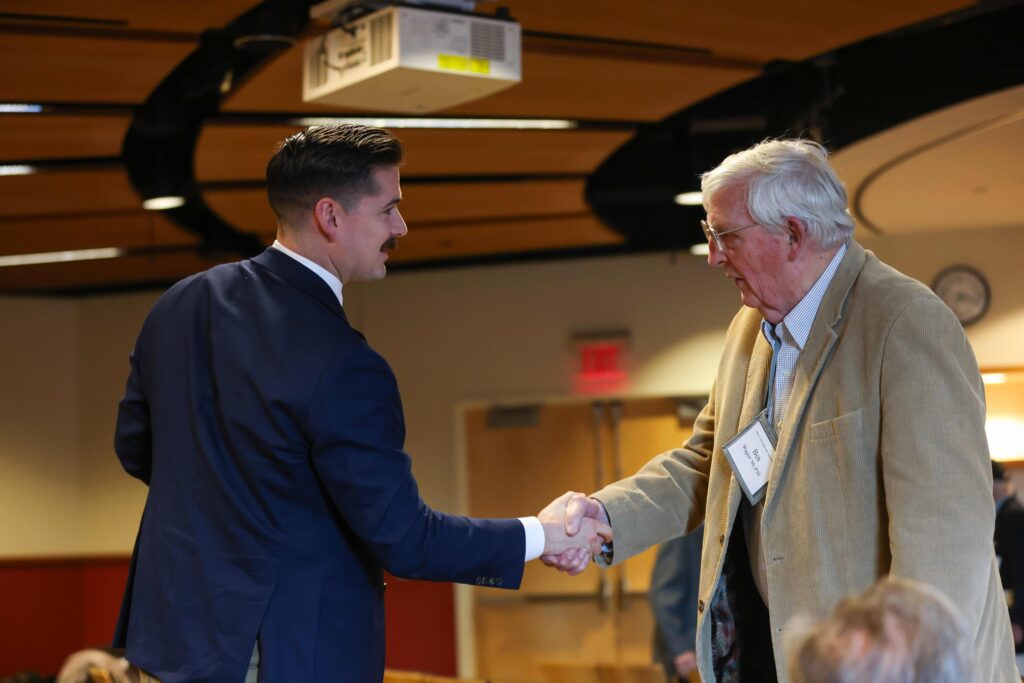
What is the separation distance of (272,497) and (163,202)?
4998 millimetres

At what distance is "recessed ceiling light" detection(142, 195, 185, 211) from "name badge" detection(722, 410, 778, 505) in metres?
4.87

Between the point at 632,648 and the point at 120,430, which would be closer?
the point at 120,430

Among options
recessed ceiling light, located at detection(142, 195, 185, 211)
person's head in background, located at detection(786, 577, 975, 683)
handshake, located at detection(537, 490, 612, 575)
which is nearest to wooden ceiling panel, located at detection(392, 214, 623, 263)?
recessed ceiling light, located at detection(142, 195, 185, 211)

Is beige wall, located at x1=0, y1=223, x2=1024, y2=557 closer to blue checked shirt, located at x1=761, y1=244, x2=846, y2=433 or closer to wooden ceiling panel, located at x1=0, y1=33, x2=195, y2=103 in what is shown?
wooden ceiling panel, located at x1=0, y1=33, x2=195, y2=103

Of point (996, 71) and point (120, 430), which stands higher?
point (996, 71)

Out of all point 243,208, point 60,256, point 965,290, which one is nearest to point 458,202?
point 243,208

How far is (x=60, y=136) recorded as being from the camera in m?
5.57

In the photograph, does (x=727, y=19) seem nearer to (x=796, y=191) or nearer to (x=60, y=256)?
(x=796, y=191)

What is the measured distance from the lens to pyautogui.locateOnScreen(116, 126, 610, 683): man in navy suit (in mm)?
2107

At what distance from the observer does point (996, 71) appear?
5.20m

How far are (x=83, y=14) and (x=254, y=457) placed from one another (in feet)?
8.13

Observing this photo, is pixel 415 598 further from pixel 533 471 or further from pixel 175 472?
pixel 175 472

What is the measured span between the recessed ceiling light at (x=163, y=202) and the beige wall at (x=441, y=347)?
9.86ft

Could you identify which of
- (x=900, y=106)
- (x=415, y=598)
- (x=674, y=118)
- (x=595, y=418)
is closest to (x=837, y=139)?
(x=900, y=106)
